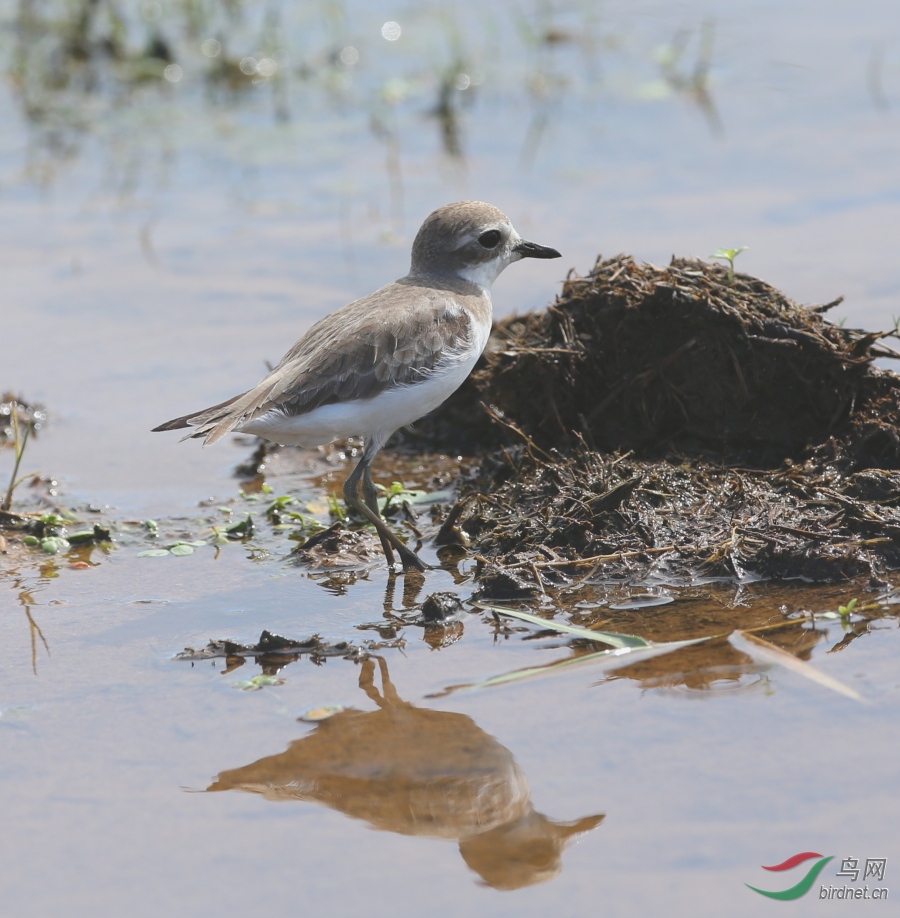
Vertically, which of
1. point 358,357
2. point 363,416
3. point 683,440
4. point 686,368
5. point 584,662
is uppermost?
point 358,357

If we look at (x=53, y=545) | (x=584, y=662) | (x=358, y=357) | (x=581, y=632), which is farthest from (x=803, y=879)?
(x=53, y=545)

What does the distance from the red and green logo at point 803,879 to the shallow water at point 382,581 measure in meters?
0.03

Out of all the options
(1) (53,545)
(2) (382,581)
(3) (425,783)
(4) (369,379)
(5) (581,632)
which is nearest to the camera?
(3) (425,783)

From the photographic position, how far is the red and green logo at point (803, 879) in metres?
3.53

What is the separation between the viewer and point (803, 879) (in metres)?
3.59

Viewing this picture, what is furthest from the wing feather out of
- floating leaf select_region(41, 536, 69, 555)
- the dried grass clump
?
floating leaf select_region(41, 536, 69, 555)

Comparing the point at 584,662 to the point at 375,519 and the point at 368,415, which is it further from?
the point at 368,415

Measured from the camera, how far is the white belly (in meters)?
5.92

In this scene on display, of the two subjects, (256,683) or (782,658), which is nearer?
(782,658)

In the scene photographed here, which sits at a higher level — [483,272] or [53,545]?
[483,272]

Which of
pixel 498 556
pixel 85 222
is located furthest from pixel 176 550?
pixel 85 222

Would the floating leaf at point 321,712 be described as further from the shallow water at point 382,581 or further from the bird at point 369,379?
the bird at point 369,379

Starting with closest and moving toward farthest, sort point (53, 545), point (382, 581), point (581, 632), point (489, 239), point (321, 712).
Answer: point (321, 712) < point (581, 632) < point (382, 581) < point (53, 545) < point (489, 239)

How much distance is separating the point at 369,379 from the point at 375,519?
2.13 feet
